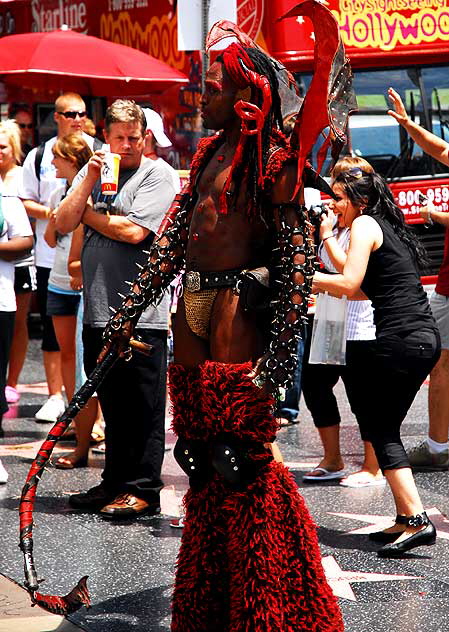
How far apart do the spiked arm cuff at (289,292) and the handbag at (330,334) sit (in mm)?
2668

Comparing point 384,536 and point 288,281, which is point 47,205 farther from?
point 288,281

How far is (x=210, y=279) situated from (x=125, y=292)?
2.06m

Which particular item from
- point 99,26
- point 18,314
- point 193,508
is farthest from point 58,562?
point 99,26

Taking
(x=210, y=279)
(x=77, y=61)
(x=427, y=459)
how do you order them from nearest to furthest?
(x=210, y=279) → (x=427, y=459) → (x=77, y=61)

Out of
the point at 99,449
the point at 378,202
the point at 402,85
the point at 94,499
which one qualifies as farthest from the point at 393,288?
the point at 402,85

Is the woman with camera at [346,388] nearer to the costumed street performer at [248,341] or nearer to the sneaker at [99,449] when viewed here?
the sneaker at [99,449]

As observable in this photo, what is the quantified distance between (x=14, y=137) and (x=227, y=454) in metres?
5.27

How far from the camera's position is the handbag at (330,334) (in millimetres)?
7008

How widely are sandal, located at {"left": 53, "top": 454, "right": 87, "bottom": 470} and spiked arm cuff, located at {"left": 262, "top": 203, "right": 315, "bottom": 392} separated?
3.40 m

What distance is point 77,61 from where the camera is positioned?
1078 centimetres

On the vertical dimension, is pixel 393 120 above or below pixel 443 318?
above

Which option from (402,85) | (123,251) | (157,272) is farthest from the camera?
(402,85)

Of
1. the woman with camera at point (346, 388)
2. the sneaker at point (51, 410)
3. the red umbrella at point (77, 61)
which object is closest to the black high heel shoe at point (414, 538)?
the woman with camera at point (346, 388)

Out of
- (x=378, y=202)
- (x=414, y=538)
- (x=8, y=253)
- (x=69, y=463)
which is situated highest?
(x=378, y=202)
